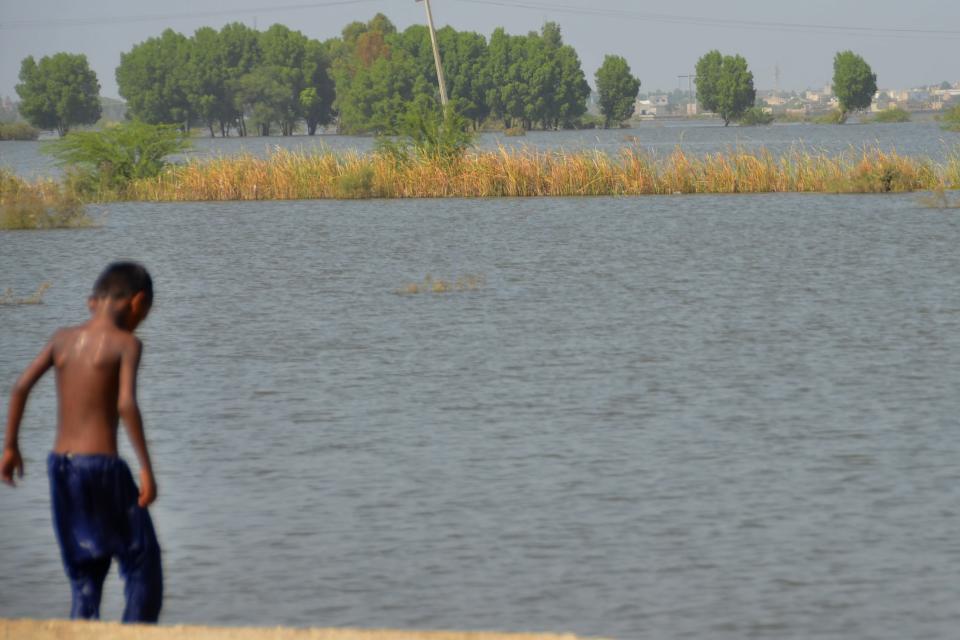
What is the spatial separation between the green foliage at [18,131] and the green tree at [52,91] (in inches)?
59.3

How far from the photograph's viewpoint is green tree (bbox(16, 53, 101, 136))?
18712 cm

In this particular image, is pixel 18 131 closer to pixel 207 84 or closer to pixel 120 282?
pixel 207 84

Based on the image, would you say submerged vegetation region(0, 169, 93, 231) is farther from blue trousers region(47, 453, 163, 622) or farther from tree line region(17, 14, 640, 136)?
tree line region(17, 14, 640, 136)

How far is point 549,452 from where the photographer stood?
1145cm

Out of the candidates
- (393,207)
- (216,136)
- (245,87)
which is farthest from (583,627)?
(216,136)

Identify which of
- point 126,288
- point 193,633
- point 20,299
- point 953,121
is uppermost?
point 126,288

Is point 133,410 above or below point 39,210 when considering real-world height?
above

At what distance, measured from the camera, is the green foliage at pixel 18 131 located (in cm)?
18138

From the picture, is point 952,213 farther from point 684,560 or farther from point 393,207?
point 684,560

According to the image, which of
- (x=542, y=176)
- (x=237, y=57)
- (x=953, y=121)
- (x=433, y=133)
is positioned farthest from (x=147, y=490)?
(x=237, y=57)

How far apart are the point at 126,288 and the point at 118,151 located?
45038 millimetres

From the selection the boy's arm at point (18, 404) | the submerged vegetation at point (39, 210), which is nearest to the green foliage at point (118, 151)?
the submerged vegetation at point (39, 210)

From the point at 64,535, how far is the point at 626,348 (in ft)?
37.1

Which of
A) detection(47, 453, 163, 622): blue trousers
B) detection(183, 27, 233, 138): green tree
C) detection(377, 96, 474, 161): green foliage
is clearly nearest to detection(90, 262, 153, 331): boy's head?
detection(47, 453, 163, 622): blue trousers
